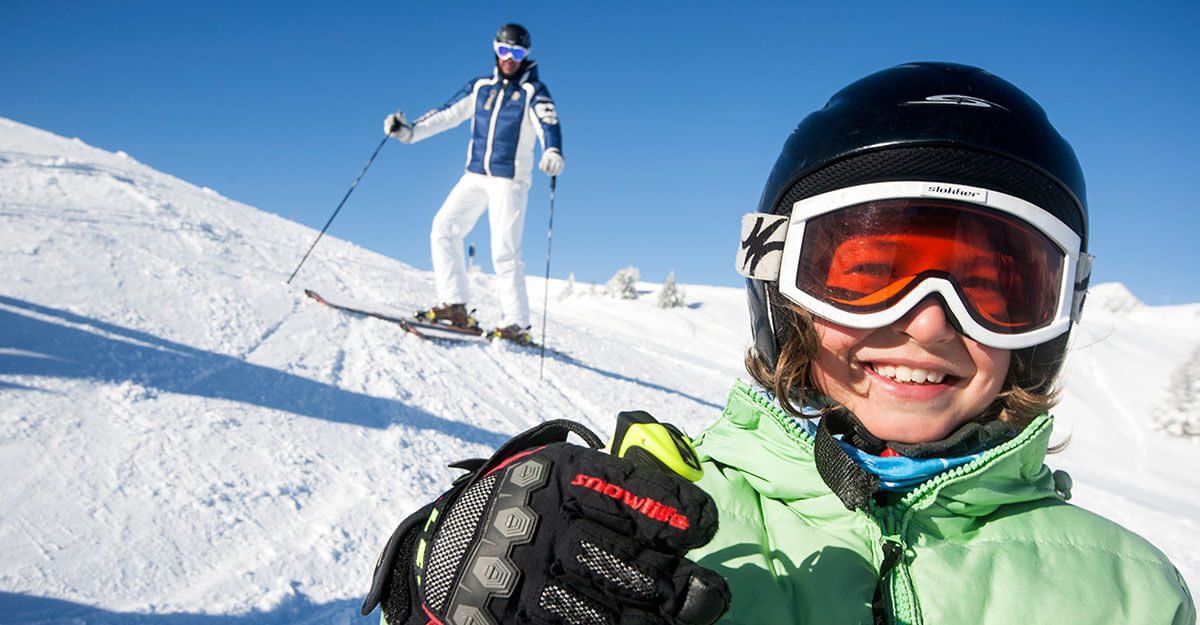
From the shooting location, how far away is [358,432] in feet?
10.8

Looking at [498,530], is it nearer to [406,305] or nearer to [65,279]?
[65,279]

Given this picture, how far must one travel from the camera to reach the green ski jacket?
1.23 metres

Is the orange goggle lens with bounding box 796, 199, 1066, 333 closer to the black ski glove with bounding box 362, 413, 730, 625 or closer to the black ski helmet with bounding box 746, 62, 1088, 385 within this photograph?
the black ski helmet with bounding box 746, 62, 1088, 385

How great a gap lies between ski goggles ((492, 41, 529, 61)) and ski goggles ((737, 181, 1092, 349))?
18.5 feet

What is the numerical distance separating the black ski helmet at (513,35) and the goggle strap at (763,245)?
5465 mm

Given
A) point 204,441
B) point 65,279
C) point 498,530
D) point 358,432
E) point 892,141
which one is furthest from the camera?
point 65,279

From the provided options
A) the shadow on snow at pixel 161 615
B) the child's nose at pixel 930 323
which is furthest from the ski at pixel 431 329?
the child's nose at pixel 930 323

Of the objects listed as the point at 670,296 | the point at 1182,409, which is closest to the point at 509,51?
the point at 1182,409

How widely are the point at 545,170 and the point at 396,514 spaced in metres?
4.60

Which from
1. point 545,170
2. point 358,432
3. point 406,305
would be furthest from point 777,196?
point 406,305

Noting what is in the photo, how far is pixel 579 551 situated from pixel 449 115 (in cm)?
683

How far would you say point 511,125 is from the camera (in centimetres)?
655

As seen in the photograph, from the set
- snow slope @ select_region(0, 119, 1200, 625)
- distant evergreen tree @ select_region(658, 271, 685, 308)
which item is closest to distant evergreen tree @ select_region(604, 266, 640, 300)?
distant evergreen tree @ select_region(658, 271, 685, 308)

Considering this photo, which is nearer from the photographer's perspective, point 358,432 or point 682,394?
point 358,432
